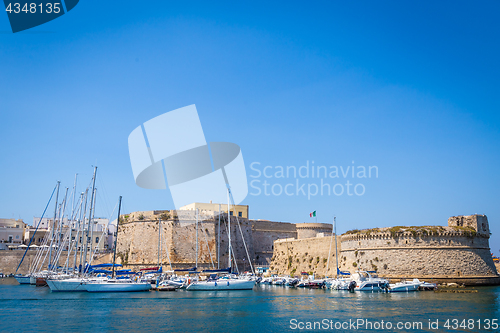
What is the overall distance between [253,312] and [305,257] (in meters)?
17.9

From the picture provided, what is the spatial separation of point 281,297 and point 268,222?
74.1 feet

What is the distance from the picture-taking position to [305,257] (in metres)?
35.7

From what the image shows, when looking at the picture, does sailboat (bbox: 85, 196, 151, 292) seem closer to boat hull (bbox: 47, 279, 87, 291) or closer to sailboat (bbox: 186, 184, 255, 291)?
boat hull (bbox: 47, 279, 87, 291)

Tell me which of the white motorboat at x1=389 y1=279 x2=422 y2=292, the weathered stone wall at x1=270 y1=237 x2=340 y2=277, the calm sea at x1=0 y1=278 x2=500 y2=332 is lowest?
the calm sea at x1=0 y1=278 x2=500 y2=332

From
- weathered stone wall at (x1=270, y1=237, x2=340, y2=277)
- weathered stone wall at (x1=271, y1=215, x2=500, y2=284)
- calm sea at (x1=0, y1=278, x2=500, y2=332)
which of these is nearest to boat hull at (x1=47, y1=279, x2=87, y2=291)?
calm sea at (x1=0, y1=278, x2=500, y2=332)

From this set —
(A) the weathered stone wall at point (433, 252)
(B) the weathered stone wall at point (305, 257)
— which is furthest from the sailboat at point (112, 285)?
(A) the weathered stone wall at point (433, 252)

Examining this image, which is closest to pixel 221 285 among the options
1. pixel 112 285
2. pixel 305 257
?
pixel 112 285

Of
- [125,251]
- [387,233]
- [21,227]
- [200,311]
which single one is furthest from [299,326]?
[21,227]

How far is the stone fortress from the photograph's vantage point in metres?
27.9

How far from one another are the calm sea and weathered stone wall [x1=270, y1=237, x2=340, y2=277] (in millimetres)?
8542

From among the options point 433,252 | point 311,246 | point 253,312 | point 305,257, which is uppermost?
point 311,246

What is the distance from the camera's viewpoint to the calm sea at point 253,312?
15164mm

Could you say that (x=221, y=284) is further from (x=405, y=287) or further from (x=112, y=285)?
(x=405, y=287)

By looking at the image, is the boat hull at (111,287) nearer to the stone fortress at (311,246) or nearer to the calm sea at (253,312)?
the calm sea at (253,312)
